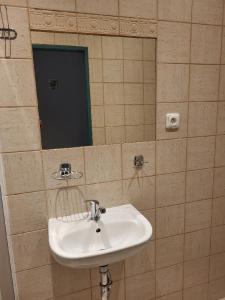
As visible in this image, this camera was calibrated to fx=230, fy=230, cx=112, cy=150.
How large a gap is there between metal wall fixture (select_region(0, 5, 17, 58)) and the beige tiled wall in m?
0.03

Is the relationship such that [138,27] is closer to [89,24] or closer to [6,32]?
[89,24]

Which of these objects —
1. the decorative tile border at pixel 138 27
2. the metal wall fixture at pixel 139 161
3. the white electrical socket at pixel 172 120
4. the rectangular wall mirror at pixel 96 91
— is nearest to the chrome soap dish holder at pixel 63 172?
the rectangular wall mirror at pixel 96 91

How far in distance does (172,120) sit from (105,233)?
754mm

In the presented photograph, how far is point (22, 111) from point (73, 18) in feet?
1.70

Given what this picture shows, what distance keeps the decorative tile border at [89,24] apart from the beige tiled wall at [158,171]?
1.2 inches

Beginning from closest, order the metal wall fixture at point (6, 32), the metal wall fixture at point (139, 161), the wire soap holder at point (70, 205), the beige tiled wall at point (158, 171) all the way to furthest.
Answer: the metal wall fixture at point (6, 32), the beige tiled wall at point (158, 171), the wire soap holder at point (70, 205), the metal wall fixture at point (139, 161)

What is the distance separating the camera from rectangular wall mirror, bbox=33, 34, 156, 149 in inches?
46.0

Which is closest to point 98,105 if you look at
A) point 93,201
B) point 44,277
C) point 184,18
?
point 93,201

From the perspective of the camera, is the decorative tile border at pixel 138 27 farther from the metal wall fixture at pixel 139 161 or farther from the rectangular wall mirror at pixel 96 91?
the metal wall fixture at pixel 139 161

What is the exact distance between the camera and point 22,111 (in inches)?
43.8

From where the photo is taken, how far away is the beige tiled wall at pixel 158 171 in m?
1.14

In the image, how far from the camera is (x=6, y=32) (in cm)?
103

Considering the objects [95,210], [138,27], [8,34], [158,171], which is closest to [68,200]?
[95,210]

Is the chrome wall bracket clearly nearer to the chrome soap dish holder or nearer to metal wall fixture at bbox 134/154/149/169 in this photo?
the chrome soap dish holder
